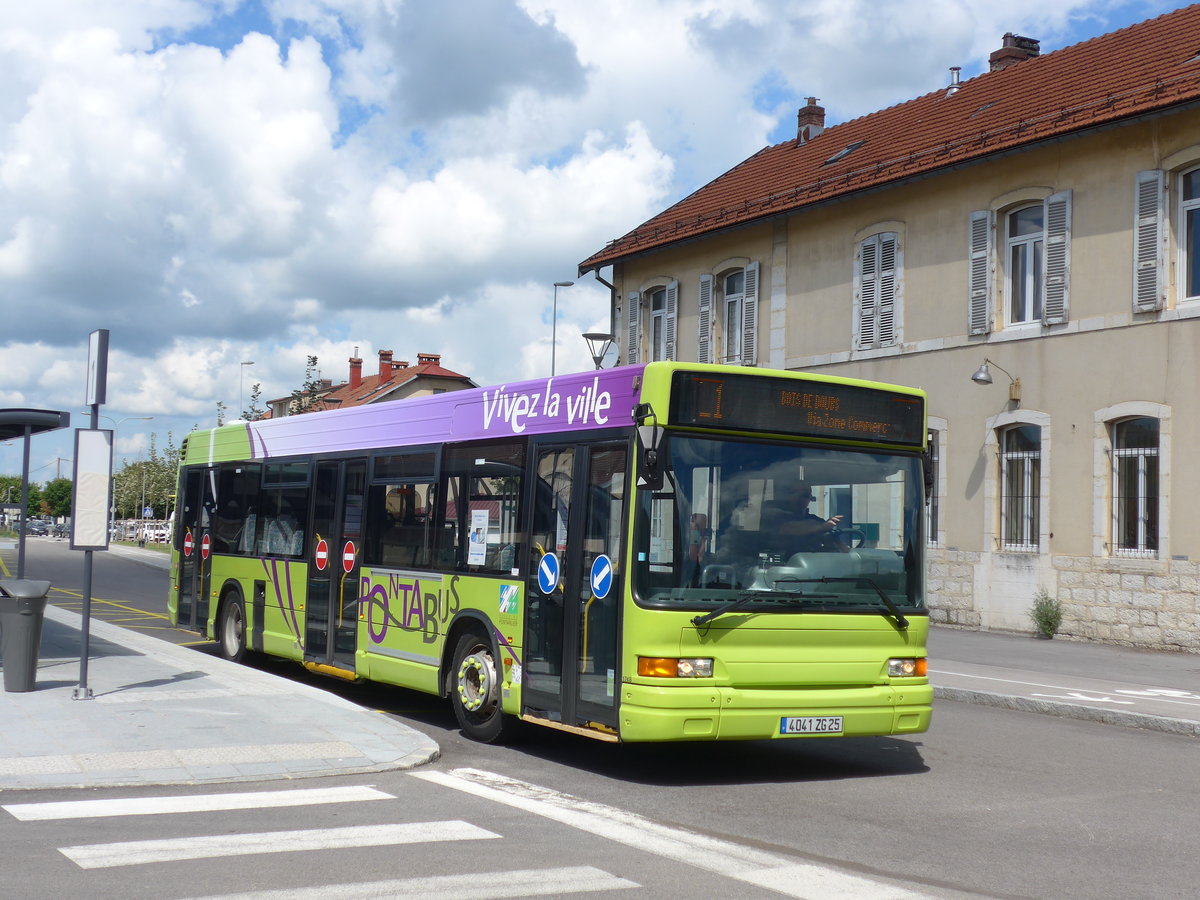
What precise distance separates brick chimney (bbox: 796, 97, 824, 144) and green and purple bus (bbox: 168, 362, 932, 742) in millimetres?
24809

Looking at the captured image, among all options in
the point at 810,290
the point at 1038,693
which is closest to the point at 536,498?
the point at 1038,693

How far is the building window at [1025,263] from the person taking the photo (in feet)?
76.8

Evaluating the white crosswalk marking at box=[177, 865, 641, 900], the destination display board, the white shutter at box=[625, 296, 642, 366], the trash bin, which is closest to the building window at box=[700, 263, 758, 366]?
the white shutter at box=[625, 296, 642, 366]

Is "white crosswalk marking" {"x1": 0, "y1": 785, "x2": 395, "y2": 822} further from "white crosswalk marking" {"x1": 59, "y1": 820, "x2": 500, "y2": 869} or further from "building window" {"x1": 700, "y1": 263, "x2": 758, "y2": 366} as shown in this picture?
"building window" {"x1": 700, "y1": 263, "x2": 758, "y2": 366}

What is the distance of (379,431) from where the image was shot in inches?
519

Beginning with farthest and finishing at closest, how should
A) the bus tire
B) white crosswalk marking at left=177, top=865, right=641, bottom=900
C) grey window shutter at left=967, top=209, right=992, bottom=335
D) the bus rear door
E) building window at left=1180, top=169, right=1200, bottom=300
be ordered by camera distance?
grey window shutter at left=967, top=209, right=992, bottom=335 → building window at left=1180, top=169, right=1200, bottom=300 → the bus rear door → the bus tire → white crosswalk marking at left=177, top=865, right=641, bottom=900

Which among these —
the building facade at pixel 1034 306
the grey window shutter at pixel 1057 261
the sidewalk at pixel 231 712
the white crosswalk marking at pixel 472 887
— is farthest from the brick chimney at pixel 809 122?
the white crosswalk marking at pixel 472 887

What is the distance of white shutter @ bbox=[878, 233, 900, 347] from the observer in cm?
2616

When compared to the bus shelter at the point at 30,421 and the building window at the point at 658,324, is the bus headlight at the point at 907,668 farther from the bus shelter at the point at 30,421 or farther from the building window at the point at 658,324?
the building window at the point at 658,324

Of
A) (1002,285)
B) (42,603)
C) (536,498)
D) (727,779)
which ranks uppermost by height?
(1002,285)

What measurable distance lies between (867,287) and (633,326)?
27.9 feet

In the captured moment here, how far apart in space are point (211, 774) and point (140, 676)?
4937mm

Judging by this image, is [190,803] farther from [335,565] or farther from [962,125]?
[962,125]

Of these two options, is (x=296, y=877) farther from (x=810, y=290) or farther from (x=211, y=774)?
(x=810, y=290)
